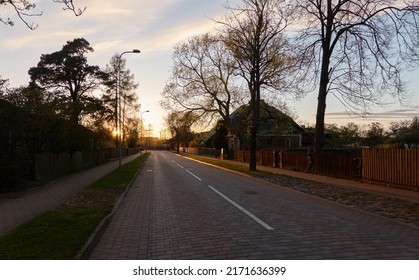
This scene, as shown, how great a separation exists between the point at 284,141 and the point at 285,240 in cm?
6558

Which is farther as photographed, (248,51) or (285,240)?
(248,51)

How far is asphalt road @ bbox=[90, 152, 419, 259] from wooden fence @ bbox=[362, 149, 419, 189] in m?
4.81

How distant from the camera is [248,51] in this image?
2842 cm

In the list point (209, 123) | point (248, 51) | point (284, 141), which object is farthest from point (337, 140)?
point (248, 51)

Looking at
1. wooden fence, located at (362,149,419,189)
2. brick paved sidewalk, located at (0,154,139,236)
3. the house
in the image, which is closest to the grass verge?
brick paved sidewalk, located at (0,154,139,236)

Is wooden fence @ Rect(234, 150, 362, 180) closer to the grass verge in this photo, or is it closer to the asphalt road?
the asphalt road

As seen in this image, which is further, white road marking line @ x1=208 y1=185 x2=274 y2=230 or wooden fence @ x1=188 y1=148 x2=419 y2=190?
wooden fence @ x1=188 y1=148 x2=419 y2=190

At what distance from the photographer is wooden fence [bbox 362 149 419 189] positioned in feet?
51.6

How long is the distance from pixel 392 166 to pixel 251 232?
11.3m

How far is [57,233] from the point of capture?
8.09m

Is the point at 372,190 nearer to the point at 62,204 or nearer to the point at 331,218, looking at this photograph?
the point at 331,218

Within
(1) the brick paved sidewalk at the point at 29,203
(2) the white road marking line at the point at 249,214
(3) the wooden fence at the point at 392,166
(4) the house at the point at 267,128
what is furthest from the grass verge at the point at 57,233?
(4) the house at the point at 267,128

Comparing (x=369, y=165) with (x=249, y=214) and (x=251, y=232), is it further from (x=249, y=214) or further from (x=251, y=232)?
(x=251, y=232)

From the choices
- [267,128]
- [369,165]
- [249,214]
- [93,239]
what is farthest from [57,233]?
[267,128]
